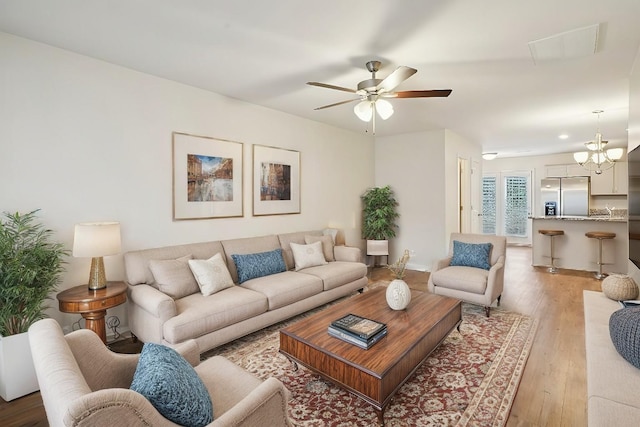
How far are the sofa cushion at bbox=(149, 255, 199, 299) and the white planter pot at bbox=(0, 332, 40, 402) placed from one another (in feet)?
3.10

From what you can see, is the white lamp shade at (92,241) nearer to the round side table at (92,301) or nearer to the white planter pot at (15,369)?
the round side table at (92,301)

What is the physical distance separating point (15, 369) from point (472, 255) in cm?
449

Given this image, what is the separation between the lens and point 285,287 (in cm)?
327

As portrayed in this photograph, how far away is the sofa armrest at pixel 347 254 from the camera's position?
447 cm

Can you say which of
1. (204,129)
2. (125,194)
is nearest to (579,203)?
(204,129)

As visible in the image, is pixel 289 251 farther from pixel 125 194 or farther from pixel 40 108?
pixel 40 108

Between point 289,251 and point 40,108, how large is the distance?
289 centimetres

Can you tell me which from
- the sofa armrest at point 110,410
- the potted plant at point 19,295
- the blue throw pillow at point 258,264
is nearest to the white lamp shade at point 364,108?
the blue throw pillow at point 258,264

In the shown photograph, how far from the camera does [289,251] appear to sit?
167 inches

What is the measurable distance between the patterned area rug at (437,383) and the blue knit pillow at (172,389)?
3.13ft

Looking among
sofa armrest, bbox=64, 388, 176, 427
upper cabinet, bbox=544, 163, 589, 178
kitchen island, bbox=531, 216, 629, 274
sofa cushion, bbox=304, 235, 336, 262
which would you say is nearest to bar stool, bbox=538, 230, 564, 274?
kitchen island, bbox=531, 216, 629, 274

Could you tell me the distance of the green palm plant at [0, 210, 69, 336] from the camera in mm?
2131

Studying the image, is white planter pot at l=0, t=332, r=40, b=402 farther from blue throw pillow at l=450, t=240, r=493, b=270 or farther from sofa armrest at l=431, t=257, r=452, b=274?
blue throw pillow at l=450, t=240, r=493, b=270

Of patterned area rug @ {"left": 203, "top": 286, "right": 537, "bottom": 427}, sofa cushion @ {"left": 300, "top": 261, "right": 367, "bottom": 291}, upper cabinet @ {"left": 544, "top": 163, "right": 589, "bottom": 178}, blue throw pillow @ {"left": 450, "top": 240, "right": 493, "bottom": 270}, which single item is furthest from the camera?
upper cabinet @ {"left": 544, "top": 163, "right": 589, "bottom": 178}
